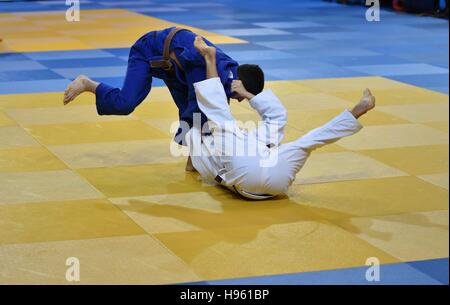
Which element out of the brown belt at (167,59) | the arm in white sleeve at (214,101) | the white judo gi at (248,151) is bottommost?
the white judo gi at (248,151)

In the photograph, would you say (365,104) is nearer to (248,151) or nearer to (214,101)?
(248,151)

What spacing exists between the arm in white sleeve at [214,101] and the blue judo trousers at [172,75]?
1.29ft

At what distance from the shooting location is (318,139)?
292 inches

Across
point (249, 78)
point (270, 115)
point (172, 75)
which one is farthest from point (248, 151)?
point (172, 75)

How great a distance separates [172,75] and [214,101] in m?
0.96

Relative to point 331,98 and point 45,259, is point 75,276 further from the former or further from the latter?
point 331,98

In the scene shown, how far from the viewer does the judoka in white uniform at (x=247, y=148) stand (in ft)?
24.3

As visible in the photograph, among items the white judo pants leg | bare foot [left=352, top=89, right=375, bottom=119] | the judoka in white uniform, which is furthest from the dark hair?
bare foot [left=352, top=89, right=375, bottom=119]

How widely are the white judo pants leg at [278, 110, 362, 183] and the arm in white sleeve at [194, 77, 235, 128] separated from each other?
0.54 meters

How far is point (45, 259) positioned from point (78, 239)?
477mm

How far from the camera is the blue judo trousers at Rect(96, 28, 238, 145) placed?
8.16 metres

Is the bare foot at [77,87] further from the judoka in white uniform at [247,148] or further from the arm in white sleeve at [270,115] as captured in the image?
the arm in white sleeve at [270,115]

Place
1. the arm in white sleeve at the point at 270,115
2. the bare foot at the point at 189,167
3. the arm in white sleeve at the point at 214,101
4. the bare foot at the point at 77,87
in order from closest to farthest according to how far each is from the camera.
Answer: the arm in white sleeve at the point at 214,101, the arm in white sleeve at the point at 270,115, the bare foot at the point at 77,87, the bare foot at the point at 189,167

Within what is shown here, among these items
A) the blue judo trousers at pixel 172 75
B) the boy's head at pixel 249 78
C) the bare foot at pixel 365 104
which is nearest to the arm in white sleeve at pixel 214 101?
the blue judo trousers at pixel 172 75
